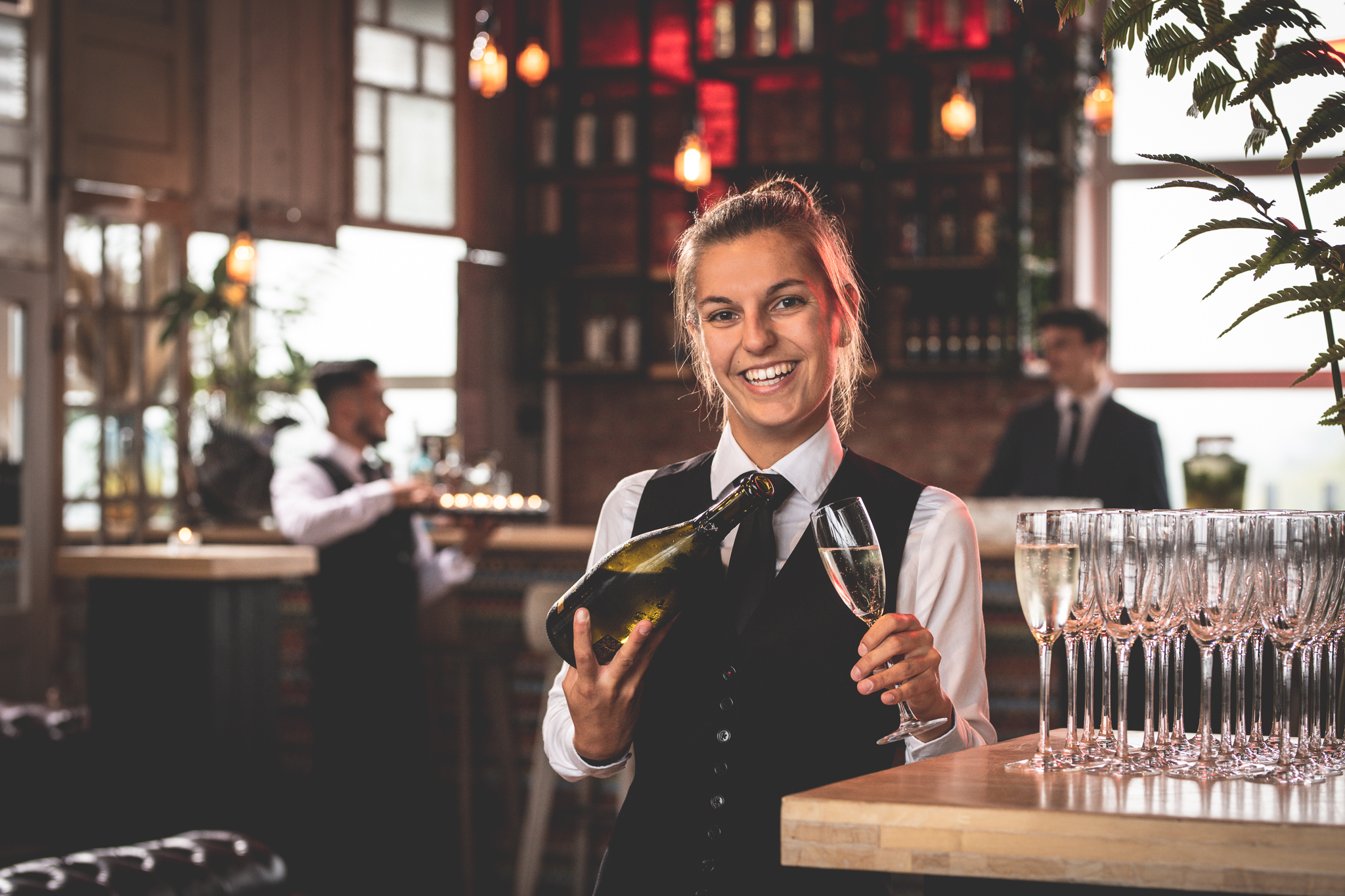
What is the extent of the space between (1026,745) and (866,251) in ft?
17.4

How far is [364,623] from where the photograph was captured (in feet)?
14.8

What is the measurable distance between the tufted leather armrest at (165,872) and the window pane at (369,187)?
159 inches

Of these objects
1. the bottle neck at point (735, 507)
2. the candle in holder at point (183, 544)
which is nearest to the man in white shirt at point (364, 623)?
the candle in holder at point (183, 544)

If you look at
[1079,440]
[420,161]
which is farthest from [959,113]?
[420,161]

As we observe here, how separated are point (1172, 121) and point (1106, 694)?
624 centimetres

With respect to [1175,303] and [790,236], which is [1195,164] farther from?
[1175,303]

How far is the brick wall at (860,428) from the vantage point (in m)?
6.79

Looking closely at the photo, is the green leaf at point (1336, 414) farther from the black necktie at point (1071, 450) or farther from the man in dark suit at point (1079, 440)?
the black necktie at point (1071, 450)

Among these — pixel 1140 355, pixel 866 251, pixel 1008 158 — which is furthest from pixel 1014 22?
pixel 1140 355

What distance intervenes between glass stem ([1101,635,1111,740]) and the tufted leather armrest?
6.47 ft

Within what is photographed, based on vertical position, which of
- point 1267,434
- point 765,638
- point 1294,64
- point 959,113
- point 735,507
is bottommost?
point 765,638

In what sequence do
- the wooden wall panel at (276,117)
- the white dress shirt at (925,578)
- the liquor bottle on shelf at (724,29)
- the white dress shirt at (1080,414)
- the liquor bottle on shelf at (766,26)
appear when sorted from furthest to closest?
the liquor bottle on shelf at (724,29) < the liquor bottle on shelf at (766,26) < the wooden wall panel at (276,117) < the white dress shirt at (1080,414) < the white dress shirt at (925,578)

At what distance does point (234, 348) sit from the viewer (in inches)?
239

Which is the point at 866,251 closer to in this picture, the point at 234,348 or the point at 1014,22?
the point at 1014,22
